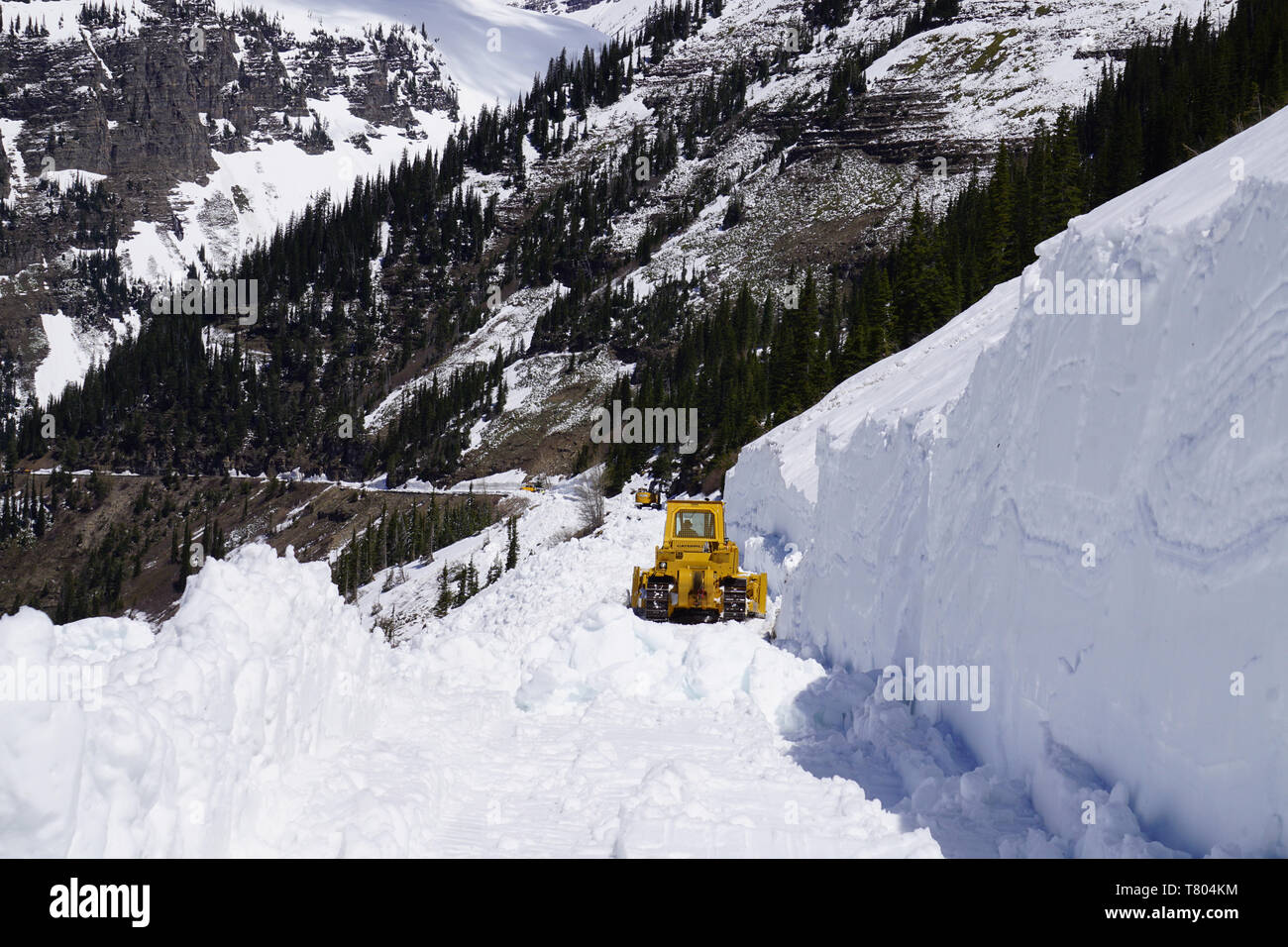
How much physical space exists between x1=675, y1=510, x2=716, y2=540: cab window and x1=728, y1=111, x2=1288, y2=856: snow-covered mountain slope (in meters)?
8.76

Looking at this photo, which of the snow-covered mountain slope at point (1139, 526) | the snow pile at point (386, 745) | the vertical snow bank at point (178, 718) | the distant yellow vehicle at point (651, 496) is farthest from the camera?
the distant yellow vehicle at point (651, 496)

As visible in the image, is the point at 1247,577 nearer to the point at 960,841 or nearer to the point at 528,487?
the point at 960,841

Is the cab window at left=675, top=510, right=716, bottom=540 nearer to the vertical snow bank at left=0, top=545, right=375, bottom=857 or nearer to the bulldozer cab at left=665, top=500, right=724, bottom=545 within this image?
the bulldozer cab at left=665, top=500, right=724, bottom=545

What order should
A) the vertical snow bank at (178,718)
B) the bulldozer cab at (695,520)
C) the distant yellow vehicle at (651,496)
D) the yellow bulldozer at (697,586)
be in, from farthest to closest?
the distant yellow vehicle at (651,496) < the bulldozer cab at (695,520) < the yellow bulldozer at (697,586) < the vertical snow bank at (178,718)

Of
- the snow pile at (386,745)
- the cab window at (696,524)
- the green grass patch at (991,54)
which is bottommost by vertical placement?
the cab window at (696,524)

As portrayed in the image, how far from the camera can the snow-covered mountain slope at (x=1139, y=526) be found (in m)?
4.73

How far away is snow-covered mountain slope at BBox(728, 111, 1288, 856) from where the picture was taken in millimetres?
4727

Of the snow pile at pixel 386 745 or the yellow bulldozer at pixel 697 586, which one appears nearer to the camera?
the snow pile at pixel 386 745

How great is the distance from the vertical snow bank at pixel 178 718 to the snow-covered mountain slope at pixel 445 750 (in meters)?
0.01

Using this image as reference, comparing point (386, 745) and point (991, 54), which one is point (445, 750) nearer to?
point (386, 745)

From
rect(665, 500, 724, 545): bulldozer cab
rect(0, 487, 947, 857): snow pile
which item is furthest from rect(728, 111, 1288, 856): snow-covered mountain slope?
rect(665, 500, 724, 545): bulldozer cab

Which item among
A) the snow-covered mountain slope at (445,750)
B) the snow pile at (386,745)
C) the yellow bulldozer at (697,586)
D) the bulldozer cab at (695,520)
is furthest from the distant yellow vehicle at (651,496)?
the snow-covered mountain slope at (445,750)

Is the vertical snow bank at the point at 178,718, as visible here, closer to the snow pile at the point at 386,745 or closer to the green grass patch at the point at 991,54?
the snow pile at the point at 386,745

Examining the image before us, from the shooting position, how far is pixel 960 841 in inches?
256
